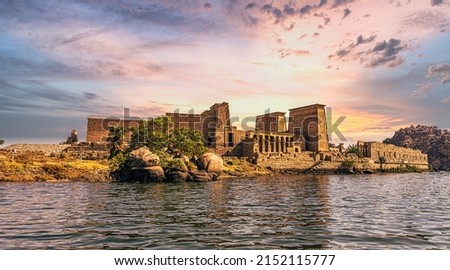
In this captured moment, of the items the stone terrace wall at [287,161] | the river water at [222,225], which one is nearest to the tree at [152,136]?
the stone terrace wall at [287,161]

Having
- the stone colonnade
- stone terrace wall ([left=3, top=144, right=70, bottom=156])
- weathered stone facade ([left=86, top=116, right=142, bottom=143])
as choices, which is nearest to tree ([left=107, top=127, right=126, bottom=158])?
stone terrace wall ([left=3, top=144, right=70, bottom=156])

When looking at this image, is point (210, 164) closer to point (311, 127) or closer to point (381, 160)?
point (311, 127)

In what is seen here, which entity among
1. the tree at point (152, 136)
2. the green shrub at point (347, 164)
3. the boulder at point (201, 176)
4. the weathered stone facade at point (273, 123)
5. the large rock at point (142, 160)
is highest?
the weathered stone facade at point (273, 123)

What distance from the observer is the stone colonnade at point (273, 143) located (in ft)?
214

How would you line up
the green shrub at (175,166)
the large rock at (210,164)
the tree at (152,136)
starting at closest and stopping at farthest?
1. the green shrub at (175,166)
2. the large rock at (210,164)
3. the tree at (152,136)

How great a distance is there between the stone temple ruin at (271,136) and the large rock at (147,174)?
713 inches

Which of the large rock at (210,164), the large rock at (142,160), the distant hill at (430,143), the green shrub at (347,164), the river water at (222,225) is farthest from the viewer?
the distant hill at (430,143)

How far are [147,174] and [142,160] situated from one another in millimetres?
1467

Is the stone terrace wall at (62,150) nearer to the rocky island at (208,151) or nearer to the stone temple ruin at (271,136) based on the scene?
the rocky island at (208,151)

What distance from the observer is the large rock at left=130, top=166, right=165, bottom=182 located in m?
33.2

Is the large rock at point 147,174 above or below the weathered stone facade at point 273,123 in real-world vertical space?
below

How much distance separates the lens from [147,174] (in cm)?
3316
